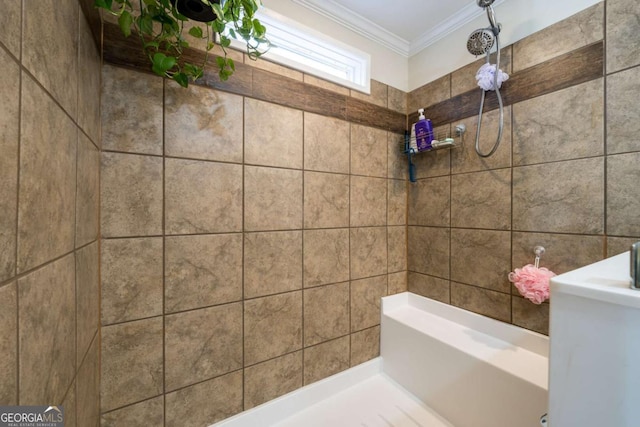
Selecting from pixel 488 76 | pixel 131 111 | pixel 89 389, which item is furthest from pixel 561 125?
pixel 89 389

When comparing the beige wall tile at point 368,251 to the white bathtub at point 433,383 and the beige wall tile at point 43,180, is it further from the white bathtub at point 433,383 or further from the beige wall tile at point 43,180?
the beige wall tile at point 43,180

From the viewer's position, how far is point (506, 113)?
1287 millimetres

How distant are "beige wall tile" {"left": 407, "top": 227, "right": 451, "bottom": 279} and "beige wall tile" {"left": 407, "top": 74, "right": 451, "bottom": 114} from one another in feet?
2.83

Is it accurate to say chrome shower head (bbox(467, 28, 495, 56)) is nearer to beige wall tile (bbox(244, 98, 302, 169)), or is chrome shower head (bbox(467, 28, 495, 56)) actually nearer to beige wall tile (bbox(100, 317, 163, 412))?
beige wall tile (bbox(244, 98, 302, 169))

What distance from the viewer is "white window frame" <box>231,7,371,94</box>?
1259mm

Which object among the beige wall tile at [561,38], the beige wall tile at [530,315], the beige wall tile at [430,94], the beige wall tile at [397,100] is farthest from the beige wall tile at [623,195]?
the beige wall tile at [397,100]

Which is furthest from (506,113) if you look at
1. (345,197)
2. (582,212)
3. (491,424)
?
(491,424)

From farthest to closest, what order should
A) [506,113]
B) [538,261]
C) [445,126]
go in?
[445,126], [506,113], [538,261]

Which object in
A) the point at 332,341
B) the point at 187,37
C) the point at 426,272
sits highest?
the point at 187,37

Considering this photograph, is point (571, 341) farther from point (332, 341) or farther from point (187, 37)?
point (187, 37)

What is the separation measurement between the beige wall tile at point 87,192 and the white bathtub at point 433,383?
102cm

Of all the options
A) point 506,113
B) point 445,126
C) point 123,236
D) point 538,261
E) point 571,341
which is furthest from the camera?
point 445,126

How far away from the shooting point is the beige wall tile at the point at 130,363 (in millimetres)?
926

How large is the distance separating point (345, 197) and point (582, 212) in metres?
1.09
